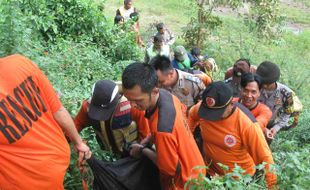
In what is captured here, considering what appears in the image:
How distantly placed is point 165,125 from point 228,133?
819 mm

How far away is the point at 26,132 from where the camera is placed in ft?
8.09

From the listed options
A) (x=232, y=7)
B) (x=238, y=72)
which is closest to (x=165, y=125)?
(x=238, y=72)

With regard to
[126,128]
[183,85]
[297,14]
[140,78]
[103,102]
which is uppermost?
[140,78]

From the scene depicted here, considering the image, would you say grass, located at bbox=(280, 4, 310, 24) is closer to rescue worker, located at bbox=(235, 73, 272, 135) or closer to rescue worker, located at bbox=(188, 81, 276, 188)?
rescue worker, located at bbox=(235, 73, 272, 135)

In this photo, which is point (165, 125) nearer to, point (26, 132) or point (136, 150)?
point (136, 150)

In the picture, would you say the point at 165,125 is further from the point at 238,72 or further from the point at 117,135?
the point at 238,72

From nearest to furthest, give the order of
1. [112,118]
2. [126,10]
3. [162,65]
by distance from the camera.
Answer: [112,118], [162,65], [126,10]

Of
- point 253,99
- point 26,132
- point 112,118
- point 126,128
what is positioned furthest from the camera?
point 253,99

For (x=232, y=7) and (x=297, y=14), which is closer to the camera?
(x=232, y=7)

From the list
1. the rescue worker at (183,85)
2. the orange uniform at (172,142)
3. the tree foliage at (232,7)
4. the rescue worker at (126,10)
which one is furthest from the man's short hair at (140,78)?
the tree foliage at (232,7)

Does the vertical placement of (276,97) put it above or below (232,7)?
above

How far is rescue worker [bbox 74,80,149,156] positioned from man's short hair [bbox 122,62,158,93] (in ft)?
1.05

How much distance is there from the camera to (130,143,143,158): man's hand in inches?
125

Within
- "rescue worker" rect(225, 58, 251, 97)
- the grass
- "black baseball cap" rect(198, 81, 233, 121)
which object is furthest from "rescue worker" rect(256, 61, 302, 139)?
the grass
